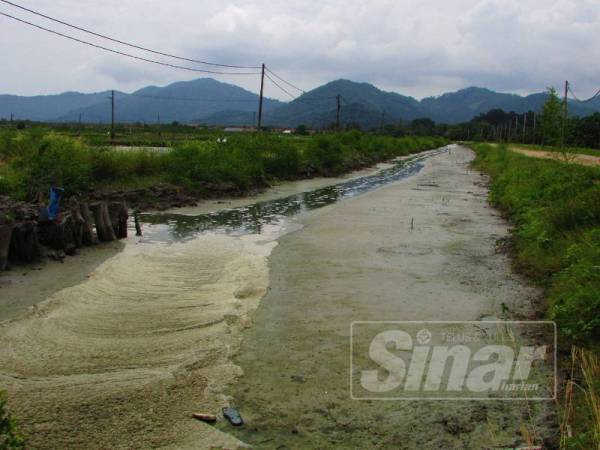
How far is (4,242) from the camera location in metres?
8.30

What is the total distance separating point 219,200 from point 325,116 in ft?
581

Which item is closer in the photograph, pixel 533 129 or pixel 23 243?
pixel 23 243

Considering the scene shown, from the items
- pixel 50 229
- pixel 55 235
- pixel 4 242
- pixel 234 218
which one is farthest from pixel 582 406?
pixel 234 218

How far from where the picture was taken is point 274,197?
1994cm

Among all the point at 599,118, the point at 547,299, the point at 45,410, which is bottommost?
the point at 45,410

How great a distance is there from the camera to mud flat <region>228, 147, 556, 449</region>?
4305mm

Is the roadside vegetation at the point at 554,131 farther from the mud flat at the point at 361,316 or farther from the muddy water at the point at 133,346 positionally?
the muddy water at the point at 133,346

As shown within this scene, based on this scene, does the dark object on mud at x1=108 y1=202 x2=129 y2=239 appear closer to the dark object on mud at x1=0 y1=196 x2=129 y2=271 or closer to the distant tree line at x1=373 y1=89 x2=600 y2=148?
the dark object on mud at x1=0 y1=196 x2=129 y2=271

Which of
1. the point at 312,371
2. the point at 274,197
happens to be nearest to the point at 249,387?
the point at 312,371

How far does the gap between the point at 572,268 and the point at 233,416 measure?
17.3 feet

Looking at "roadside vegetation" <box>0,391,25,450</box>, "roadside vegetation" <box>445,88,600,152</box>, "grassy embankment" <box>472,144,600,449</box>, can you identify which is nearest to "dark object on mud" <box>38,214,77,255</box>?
"roadside vegetation" <box>0,391,25,450</box>

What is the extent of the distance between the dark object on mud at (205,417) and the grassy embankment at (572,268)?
2.72 meters

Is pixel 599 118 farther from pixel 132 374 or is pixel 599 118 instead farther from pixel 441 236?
pixel 132 374

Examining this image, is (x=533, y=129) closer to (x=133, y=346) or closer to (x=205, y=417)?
(x=133, y=346)
